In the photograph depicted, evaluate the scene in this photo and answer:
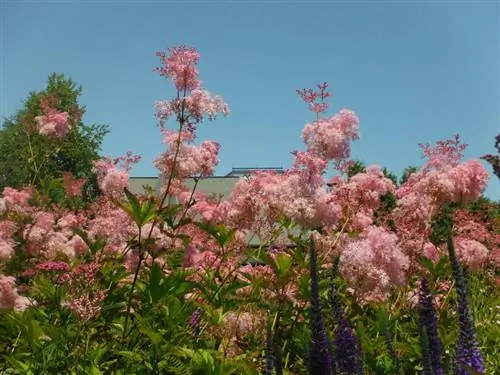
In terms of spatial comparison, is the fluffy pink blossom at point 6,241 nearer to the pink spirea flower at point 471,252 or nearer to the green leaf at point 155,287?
the green leaf at point 155,287

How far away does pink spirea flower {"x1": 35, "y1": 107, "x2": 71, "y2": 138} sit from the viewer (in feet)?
25.2

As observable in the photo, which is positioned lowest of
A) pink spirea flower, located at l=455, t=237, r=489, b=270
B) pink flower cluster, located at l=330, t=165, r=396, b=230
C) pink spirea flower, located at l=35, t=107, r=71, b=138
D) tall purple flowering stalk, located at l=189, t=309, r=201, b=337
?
tall purple flowering stalk, located at l=189, t=309, r=201, b=337

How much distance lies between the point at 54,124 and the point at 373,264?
5181 mm

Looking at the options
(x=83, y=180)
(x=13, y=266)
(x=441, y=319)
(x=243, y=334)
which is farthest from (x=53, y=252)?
(x=441, y=319)

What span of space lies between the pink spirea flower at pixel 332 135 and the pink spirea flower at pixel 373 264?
3.15 ft

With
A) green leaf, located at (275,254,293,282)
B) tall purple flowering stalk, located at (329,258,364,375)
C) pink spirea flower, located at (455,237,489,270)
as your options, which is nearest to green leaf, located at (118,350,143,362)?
green leaf, located at (275,254,293,282)

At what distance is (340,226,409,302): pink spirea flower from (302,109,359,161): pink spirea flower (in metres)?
0.96

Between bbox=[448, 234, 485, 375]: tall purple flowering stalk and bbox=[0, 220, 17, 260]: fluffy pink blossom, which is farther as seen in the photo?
bbox=[0, 220, 17, 260]: fluffy pink blossom

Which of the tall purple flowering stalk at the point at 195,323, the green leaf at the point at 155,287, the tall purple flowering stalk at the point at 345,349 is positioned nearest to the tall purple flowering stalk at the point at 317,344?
the tall purple flowering stalk at the point at 345,349

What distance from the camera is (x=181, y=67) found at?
4684mm

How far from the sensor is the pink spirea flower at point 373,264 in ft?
13.5

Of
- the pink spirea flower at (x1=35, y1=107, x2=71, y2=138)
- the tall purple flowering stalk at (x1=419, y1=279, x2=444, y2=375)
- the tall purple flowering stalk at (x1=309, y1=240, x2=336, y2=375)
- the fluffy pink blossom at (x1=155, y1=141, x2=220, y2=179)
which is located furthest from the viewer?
the pink spirea flower at (x1=35, y1=107, x2=71, y2=138)

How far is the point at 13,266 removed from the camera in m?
5.41

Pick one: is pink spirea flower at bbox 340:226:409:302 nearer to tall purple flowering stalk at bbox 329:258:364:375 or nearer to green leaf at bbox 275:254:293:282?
green leaf at bbox 275:254:293:282
